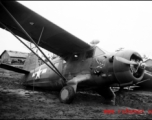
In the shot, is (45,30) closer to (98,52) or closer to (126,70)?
(98,52)

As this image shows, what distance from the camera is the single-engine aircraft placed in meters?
4.56

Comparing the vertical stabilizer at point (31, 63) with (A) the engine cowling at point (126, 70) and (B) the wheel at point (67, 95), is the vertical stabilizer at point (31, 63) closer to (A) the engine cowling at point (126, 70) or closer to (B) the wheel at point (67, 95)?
(B) the wheel at point (67, 95)

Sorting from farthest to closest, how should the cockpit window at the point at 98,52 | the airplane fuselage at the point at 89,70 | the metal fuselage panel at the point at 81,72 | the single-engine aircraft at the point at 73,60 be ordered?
the cockpit window at the point at 98,52, the metal fuselage panel at the point at 81,72, the airplane fuselage at the point at 89,70, the single-engine aircraft at the point at 73,60

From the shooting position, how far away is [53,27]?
217 inches

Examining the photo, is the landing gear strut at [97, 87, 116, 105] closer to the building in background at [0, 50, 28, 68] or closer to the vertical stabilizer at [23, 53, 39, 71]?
the vertical stabilizer at [23, 53, 39, 71]

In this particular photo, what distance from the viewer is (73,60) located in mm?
6453

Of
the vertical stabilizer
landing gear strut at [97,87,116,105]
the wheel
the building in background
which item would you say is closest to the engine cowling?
landing gear strut at [97,87,116,105]

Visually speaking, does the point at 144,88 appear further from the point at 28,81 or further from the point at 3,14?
the point at 3,14

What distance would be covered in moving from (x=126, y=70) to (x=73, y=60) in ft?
8.93

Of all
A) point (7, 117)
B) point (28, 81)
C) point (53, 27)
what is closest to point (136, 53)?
point (53, 27)

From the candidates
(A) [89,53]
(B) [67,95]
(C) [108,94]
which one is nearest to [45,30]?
(A) [89,53]

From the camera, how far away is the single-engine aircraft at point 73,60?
4.56 m

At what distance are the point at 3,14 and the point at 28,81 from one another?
4.68 m

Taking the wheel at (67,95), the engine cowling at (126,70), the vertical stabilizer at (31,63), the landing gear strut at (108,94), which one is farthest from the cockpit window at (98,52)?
the vertical stabilizer at (31,63)
